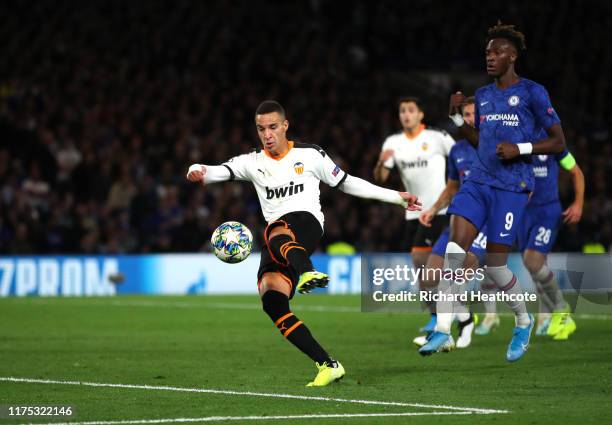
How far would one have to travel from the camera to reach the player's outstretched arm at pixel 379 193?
9.02 metres

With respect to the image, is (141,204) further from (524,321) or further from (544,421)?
(544,421)

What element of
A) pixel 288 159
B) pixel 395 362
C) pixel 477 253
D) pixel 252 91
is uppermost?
pixel 252 91

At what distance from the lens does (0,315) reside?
16.2 m

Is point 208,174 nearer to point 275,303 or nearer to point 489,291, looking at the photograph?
point 275,303

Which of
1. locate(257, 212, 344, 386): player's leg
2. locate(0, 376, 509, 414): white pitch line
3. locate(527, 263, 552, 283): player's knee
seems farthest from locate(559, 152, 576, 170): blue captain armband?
locate(0, 376, 509, 414): white pitch line

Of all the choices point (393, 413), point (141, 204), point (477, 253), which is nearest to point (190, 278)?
point (141, 204)

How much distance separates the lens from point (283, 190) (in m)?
9.09

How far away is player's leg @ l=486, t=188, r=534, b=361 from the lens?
373 inches

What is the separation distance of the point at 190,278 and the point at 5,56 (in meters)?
6.91

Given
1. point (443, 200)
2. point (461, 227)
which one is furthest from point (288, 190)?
point (443, 200)

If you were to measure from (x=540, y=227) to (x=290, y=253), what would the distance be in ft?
15.7

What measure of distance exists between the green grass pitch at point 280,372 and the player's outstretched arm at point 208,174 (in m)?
1.61

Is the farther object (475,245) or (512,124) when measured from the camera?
(475,245)

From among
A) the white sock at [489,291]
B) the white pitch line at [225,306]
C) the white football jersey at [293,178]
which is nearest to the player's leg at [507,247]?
the white sock at [489,291]
